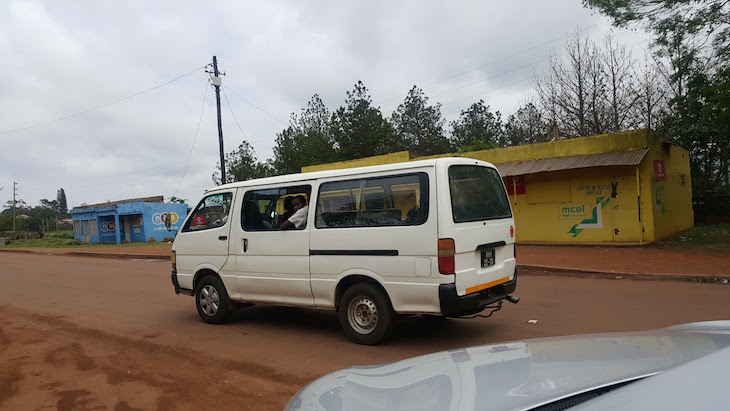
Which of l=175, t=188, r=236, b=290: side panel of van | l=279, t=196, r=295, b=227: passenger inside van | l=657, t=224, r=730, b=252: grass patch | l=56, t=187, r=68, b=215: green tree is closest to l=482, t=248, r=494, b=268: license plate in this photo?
l=279, t=196, r=295, b=227: passenger inside van

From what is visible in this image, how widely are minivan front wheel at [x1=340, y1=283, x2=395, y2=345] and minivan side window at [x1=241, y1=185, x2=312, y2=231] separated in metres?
A: 1.44

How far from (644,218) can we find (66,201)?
15443cm

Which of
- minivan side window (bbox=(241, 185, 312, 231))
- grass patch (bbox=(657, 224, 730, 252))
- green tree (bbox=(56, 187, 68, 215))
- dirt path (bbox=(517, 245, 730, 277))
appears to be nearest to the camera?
minivan side window (bbox=(241, 185, 312, 231))

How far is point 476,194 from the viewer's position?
5.73m

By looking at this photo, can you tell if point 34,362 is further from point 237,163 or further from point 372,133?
point 237,163

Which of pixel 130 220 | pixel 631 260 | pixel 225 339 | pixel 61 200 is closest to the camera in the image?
pixel 225 339

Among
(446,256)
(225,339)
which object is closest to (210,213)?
(225,339)

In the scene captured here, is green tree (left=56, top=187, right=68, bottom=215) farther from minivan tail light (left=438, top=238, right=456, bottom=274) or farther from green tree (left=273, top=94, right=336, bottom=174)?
minivan tail light (left=438, top=238, right=456, bottom=274)

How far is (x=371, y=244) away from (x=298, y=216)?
4.07 feet

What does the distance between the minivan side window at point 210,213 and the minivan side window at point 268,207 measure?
40 centimetres

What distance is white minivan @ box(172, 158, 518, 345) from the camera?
5.21 m

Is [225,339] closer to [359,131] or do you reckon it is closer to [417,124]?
[359,131]

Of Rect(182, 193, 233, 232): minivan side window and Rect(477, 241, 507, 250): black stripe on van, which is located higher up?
Rect(182, 193, 233, 232): minivan side window

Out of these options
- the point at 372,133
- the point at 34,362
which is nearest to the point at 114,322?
the point at 34,362
